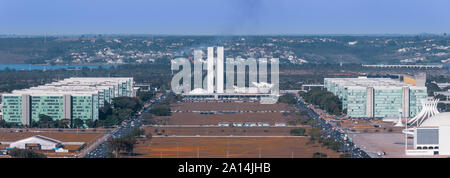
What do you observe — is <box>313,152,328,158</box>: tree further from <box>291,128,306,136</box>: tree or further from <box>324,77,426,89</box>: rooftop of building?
<box>324,77,426,89</box>: rooftop of building

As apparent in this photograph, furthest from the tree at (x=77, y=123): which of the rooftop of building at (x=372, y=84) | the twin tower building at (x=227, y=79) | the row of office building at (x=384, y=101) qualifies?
the twin tower building at (x=227, y=79)

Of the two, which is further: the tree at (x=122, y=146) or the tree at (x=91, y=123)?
the tree at (x=91, y=123)

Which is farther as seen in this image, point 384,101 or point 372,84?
point 372,84

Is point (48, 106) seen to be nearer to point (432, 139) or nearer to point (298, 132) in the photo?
point (298, 132)

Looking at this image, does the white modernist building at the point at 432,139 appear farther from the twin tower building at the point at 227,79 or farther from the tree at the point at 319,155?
the twin tower building at the point at 227,79

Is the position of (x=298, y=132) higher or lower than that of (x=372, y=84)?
lower

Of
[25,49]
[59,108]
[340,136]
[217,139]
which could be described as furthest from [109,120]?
[25,49]

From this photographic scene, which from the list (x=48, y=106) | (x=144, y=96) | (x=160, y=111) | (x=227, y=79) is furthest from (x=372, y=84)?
(x=227, y=79)

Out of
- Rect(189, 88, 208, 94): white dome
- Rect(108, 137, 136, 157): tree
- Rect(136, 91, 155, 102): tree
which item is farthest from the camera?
Rect(189, 88, 208, 94): white dome

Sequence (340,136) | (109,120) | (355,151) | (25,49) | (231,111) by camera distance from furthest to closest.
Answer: (25,49), (231,111), (109,120), (340,136), (355,151)

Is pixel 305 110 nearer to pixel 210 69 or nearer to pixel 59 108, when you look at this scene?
pixel 59 108

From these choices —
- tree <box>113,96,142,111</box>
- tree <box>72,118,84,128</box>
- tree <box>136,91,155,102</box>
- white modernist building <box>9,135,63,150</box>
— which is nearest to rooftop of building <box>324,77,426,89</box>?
tree <box>113,96,142,111</box>
